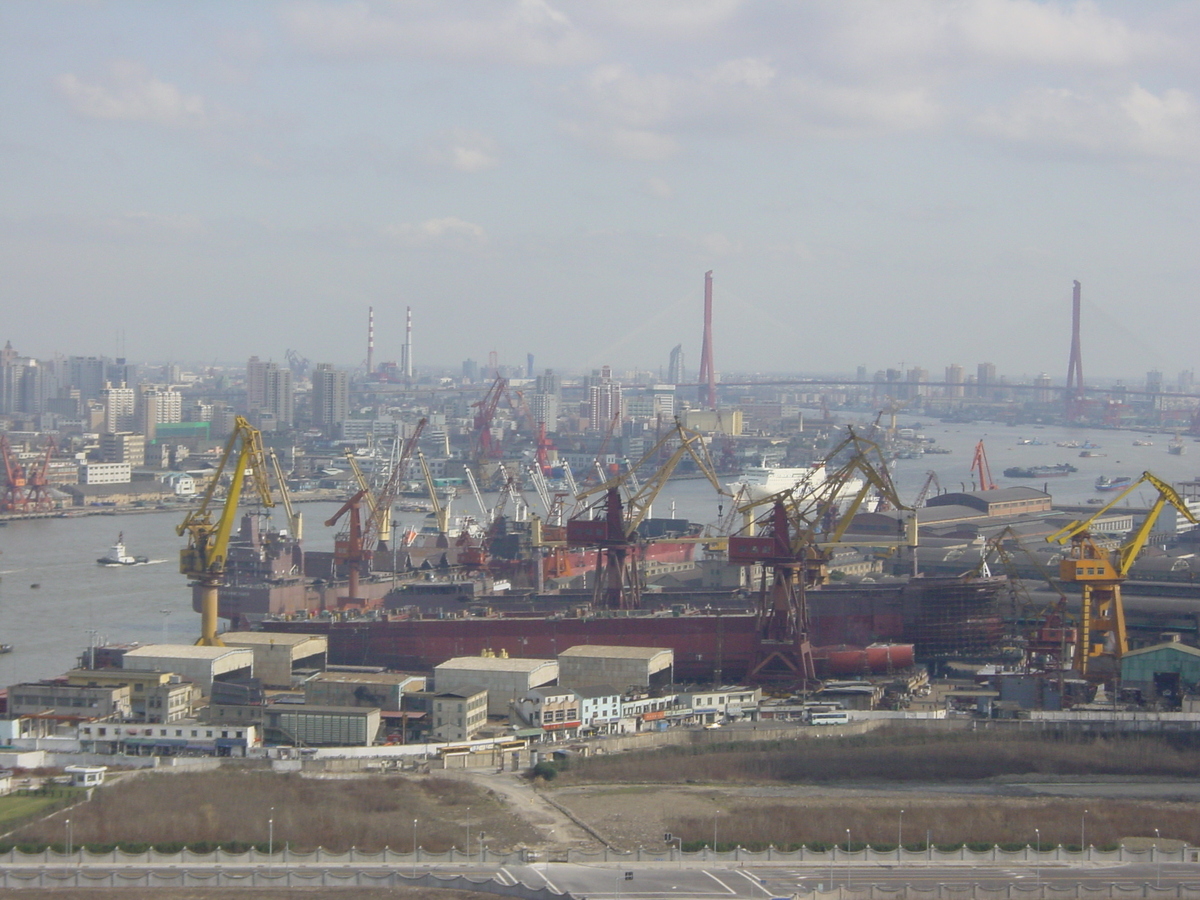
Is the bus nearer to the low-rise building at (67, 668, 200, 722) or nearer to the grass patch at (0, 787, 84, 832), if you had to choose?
the low-rise building at (67, 668, 200, 722)

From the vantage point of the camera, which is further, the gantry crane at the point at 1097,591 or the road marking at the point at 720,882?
the gantry crane at the point at 1097,591

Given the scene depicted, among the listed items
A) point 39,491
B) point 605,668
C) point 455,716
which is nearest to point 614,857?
point 455,716

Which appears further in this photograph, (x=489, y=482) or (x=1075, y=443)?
(x=1075, y=443)

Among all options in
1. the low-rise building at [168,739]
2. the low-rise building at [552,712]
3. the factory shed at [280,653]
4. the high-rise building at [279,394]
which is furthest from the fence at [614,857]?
the high-rise building at [279,394]

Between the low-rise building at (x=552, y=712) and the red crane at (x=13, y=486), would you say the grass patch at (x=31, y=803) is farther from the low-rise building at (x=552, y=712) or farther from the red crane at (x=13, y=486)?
the red crane at (x=13, y=486)

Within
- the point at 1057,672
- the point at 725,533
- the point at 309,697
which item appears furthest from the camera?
the point at 725,533

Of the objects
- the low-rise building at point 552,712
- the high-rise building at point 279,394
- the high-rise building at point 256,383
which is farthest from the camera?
the high-rise building at point 256,383

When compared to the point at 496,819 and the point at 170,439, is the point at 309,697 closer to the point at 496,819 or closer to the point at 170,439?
the point at 496,819

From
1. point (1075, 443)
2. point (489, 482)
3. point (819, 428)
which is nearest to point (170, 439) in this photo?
point (489, 482)
